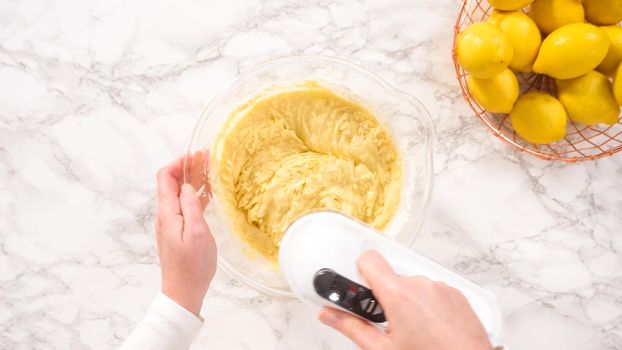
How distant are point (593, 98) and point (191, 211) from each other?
729 millimetres

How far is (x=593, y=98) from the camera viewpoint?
0.99 metres

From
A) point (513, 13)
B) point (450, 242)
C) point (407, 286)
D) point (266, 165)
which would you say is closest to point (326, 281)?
point (407, 286)

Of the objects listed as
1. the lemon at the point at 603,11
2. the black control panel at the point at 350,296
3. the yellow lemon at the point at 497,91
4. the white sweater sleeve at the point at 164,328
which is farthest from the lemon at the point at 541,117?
the white sweater sleeve at the point at 164,328

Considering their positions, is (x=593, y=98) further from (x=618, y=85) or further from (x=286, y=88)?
(x=286, y=88)

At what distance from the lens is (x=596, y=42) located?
0.92 m

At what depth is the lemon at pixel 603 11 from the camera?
3.17 feet

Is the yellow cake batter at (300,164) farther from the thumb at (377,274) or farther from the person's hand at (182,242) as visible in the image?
the thumb at (377,274)

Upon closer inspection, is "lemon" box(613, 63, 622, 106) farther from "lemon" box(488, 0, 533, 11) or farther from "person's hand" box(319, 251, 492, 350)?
"person's hand" box(319, 251, 492, 350)

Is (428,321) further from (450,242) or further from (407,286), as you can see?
(450,242)

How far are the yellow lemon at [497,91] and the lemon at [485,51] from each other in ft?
0.16

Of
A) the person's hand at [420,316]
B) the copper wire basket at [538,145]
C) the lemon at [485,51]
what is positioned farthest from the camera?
the copper wire basket at [538,145]

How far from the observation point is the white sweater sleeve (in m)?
0.94

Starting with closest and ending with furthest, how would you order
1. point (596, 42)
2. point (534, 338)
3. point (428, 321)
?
1. point (428, 321)
2. point (596, 42)
3. point (534, 338)

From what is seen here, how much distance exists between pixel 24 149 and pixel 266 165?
19.7 inches
